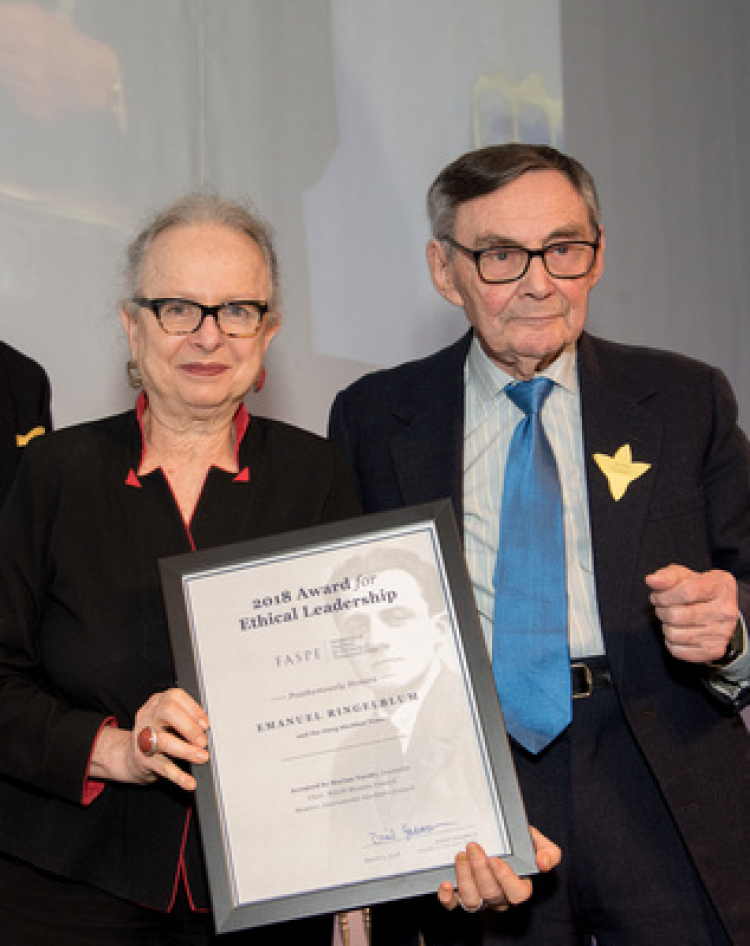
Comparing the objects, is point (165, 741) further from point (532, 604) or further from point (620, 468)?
point (620, 468)

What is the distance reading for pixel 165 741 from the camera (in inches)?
68.4

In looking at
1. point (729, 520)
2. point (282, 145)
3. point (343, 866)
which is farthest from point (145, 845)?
point (282, 145)

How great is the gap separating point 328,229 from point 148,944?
236cm

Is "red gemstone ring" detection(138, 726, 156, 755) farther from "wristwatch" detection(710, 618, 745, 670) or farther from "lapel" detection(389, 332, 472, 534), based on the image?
"wristwatch" detection(710, 618, 745, 670)

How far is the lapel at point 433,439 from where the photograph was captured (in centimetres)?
230

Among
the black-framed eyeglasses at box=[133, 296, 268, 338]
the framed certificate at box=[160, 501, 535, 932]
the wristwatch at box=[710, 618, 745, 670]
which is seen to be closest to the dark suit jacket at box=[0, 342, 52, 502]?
the black-framed eyeglasses at box=[133, 296, 268, 338]

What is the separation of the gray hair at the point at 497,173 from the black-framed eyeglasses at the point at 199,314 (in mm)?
551

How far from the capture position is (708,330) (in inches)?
174

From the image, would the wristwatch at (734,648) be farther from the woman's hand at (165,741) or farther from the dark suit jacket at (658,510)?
the woman's hand at (165,741)

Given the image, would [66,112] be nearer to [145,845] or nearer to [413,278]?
[413,278]

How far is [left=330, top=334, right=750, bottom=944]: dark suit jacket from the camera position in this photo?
6.81ft

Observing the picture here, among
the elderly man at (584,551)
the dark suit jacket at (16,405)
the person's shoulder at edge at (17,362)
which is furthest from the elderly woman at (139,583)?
the person's shoulder at edge at (17,362)

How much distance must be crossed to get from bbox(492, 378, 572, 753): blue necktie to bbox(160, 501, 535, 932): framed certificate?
0.29 m

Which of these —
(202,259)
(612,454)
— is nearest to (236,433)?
(202,259)
